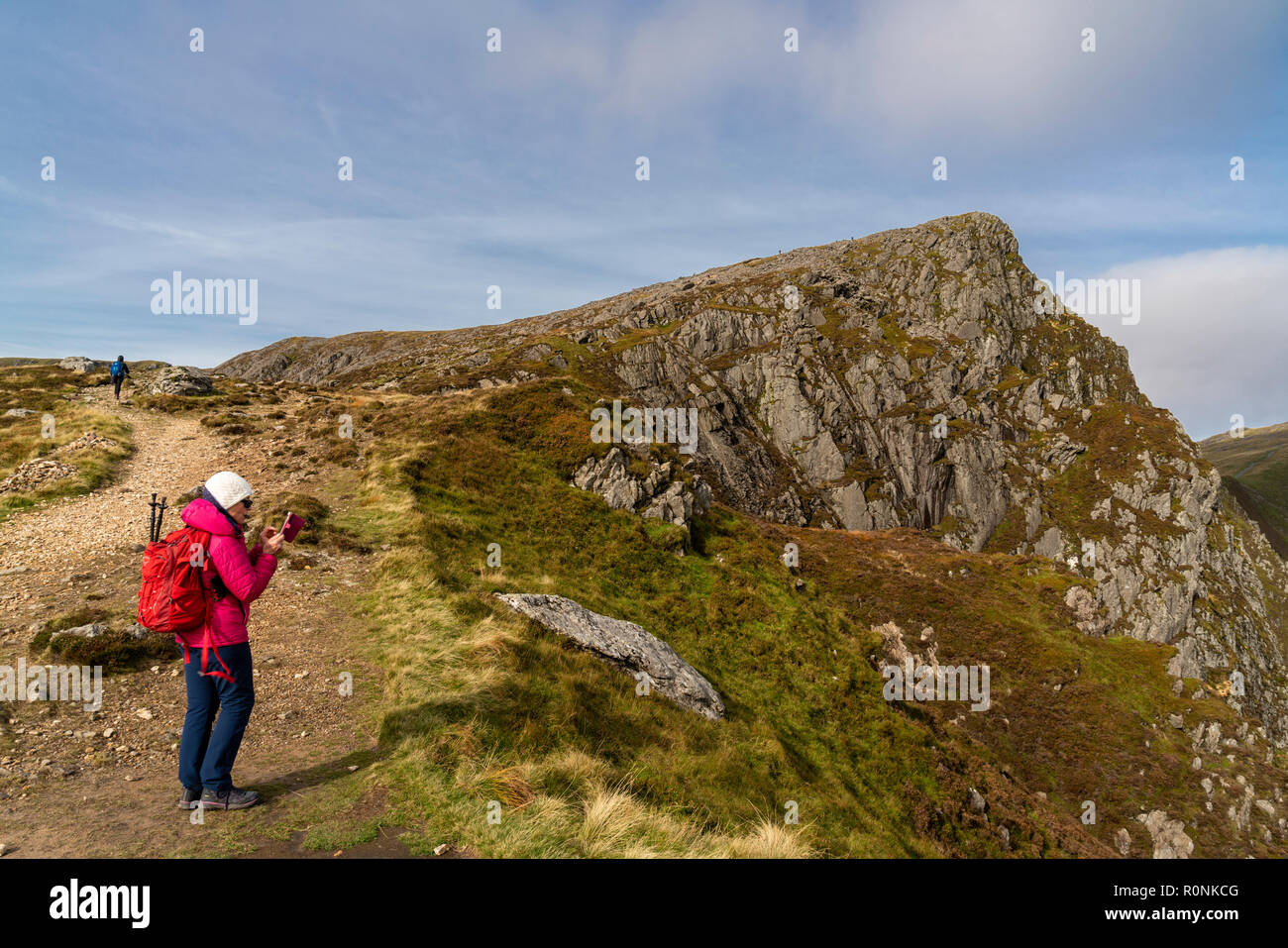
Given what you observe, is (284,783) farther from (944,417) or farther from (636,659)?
(944,417)

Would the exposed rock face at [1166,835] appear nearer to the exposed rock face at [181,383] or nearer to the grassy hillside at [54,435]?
the grassy hillside at [54,435]

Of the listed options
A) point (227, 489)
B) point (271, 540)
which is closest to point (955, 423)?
point (271, 540)

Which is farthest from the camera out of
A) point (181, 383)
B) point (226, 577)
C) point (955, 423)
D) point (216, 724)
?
point (955, 423)

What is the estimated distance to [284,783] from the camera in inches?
287

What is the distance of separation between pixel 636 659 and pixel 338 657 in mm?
7140

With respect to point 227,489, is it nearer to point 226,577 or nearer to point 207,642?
point 226,577

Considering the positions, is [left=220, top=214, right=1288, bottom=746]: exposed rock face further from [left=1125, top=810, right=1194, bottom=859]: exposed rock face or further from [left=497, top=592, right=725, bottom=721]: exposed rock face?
[left=497, top=592, right=725, bottom=721]: exposed rock face

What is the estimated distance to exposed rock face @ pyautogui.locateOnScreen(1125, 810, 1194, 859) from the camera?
29.8 metres

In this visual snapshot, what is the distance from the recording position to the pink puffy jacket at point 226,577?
20.1ft

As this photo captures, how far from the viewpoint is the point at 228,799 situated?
21.1 ft

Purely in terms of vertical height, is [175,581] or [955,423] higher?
[955,423]

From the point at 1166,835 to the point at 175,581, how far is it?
45836 mm
